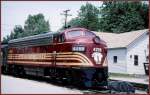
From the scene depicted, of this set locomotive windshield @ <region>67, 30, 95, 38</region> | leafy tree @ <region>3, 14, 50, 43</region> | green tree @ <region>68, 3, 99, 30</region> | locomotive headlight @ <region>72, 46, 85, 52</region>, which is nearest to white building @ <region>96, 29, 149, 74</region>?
locomotive windshield @ <region>67, 30, 95, 38</region>

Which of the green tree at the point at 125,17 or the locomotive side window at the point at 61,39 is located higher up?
the green tree at the point at 125,17

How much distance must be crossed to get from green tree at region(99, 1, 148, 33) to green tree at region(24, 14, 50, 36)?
20.6m

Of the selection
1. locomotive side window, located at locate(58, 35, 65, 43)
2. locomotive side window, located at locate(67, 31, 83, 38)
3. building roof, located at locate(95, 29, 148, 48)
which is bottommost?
locomotive side window, located at locate(58, 35, 65, 43)

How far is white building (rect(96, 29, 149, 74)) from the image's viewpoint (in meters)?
32.0

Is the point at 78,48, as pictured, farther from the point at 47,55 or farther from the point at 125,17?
the point at 125,17

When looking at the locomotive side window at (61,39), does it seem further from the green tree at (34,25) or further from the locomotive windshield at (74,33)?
the green tree at (34,25)

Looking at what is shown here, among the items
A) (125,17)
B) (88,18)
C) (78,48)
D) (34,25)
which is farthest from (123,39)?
(34,25)

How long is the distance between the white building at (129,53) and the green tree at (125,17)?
1077 centimetres

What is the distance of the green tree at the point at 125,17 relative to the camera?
4466 cm

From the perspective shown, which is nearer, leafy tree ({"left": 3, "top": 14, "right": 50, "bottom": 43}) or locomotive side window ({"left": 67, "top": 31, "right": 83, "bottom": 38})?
locomotive side window ({"left": 67, "top": 31, "right": 83, "bottom": 38})

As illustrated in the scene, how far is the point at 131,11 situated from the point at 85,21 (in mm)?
15036

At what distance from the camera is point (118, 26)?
4838 cm

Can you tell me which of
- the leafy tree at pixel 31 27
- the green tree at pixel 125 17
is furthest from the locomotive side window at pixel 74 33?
the leafy tree at pixel 31 27

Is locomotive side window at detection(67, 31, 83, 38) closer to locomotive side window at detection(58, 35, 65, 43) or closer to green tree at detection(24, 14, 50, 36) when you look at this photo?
locomotive side window at detection(58, 35, 65, 43)
